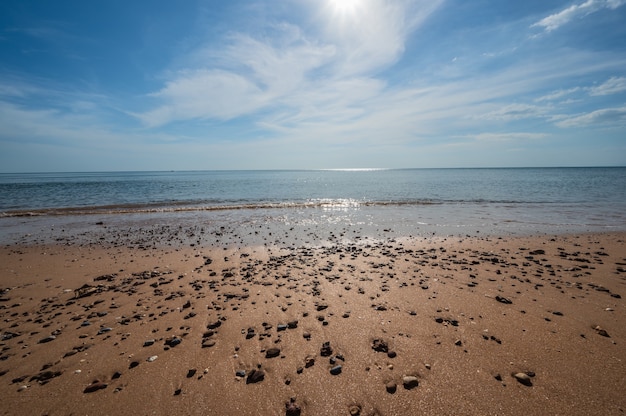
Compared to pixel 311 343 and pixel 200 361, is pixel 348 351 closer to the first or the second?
pixel 311 343

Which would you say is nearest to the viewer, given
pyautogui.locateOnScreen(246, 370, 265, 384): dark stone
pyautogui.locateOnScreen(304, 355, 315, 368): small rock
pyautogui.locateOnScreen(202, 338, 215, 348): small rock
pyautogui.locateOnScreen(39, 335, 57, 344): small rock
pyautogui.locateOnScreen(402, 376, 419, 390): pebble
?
pyautogui.locateOnScreen(402, 376, 419, 390): pebble

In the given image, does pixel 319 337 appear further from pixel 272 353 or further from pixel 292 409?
pixel 292 409

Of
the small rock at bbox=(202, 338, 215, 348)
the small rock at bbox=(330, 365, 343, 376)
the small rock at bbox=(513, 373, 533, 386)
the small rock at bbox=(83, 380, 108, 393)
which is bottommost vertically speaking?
the small rock at bbox=(83, 380, 108, 393)

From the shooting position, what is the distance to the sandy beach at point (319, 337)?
441cm

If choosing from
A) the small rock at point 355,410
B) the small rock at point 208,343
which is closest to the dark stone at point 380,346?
the small rock at point 355,410

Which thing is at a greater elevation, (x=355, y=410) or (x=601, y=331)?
(x=601, y=331)

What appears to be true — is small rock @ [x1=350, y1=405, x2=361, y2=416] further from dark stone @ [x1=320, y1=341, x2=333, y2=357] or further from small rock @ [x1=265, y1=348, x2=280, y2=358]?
small rock @ [x1=265, y1=348, x2=280, y2=358]

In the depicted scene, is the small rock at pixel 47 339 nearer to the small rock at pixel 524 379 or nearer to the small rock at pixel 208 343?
the small rock at pixel 208 343

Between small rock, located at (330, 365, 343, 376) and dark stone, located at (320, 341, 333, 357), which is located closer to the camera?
small rock, located at (330, 365, 343, 376)

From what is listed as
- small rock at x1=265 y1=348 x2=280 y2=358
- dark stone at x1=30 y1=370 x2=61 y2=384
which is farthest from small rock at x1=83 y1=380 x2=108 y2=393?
small rock at x1=265 y1=348 x2=280 y2=358

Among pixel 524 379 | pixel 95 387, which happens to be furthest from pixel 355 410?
pixel 95 387

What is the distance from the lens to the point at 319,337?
602 cm

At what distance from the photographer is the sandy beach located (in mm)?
4410

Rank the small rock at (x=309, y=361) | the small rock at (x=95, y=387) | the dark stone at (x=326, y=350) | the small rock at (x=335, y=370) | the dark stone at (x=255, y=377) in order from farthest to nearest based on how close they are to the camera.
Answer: the dark stone at (x=326, y=350) → the small rock at (x=309, y=361) → the small rock at (x=335, y=370) → the dark stone at (x=255, y=377) → the small rock at (x=95, y=387)
